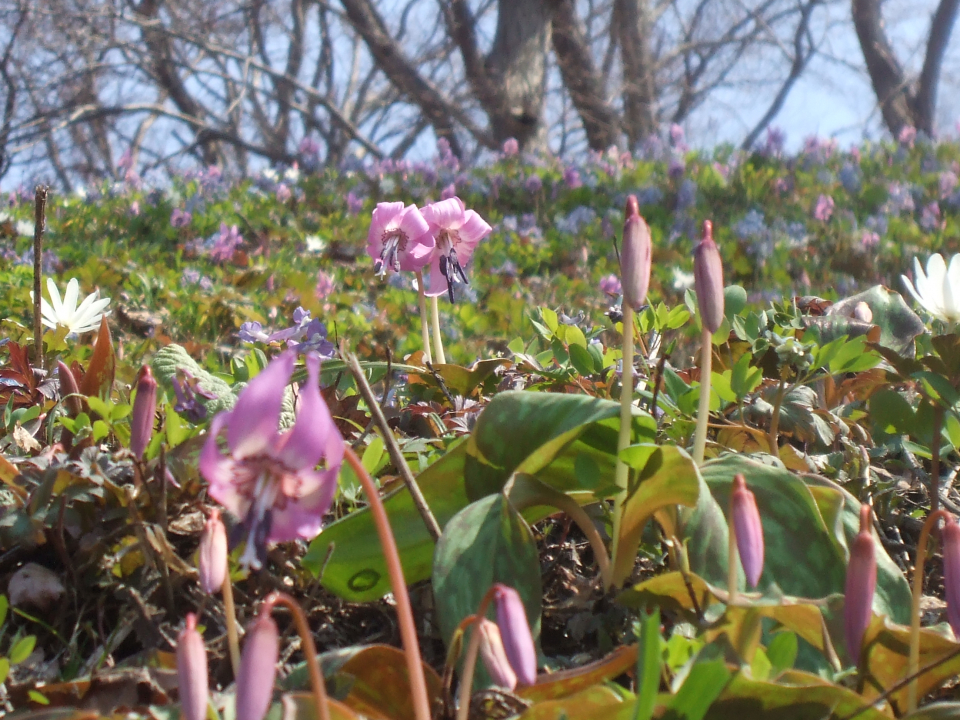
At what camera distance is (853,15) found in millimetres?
14406

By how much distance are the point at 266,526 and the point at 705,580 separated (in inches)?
17.8

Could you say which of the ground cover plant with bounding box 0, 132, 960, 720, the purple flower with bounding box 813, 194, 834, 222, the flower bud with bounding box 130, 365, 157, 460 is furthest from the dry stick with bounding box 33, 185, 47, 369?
the purple flower with bounding box 813, 194, 834, 222

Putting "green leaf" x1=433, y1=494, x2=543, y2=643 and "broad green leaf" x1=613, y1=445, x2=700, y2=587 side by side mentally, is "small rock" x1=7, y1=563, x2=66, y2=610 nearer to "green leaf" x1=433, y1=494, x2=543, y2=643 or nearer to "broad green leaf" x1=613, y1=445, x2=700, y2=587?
"green leaf" x1=433, y1=494, x2=543, y2=643

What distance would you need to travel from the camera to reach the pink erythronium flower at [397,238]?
1.48 meters

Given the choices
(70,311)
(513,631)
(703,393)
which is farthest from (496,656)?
(70,311)

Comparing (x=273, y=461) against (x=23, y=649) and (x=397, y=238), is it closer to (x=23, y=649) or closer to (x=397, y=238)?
(x=23, y=649)

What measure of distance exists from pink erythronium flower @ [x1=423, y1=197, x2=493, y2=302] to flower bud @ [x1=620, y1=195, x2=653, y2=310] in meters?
0.62

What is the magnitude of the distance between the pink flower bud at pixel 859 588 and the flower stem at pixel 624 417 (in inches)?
10.5

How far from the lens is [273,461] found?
0.57 m

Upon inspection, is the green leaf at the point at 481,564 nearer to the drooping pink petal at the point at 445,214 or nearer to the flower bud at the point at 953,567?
the flower bud at the point at 953,567

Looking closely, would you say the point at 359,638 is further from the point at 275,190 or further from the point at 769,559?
the point at 275,190

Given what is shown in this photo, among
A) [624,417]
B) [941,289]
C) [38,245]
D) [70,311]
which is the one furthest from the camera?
[70,311]

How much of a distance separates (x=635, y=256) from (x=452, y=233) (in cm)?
72

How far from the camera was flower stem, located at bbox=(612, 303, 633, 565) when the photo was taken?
88cm
